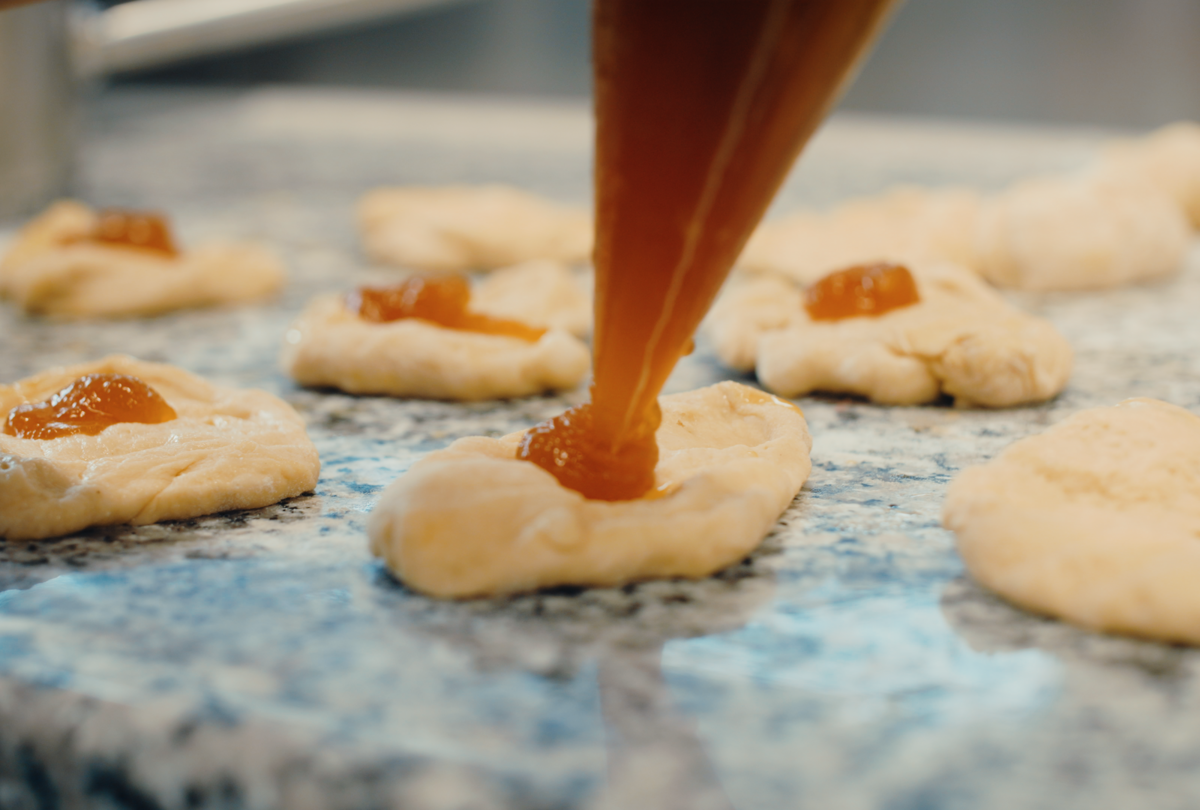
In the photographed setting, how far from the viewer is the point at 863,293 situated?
5.43ft

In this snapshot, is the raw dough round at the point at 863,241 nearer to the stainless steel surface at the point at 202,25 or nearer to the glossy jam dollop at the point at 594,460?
the glossy jam dollop at the point at 594,460

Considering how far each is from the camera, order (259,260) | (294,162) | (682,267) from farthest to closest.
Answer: (294,162) → (259,260) → (682,267)

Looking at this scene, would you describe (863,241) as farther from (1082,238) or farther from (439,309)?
(439,309)

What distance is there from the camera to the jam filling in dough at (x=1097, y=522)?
0.84 meters

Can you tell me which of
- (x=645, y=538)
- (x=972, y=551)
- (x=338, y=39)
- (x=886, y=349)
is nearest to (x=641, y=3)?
(x=645, y=538)

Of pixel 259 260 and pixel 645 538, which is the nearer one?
pixel 645 538

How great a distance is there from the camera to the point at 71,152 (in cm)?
320

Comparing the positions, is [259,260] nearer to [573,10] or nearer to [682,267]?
[682,267]

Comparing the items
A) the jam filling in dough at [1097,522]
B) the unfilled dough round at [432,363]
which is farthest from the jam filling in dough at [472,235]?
the jam filling in dough at [1097,522]

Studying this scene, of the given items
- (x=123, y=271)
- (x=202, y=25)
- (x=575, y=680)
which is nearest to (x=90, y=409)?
(x=575, y=680)

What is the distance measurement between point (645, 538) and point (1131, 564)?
399 mm

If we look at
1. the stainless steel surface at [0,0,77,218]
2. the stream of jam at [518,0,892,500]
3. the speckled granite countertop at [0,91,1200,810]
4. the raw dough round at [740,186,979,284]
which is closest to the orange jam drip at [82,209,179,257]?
the stainless steel surface at [0,0,77,218]

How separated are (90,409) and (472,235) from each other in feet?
4.55

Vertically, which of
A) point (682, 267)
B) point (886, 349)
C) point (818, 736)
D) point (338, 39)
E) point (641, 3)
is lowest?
point (818, 736)
